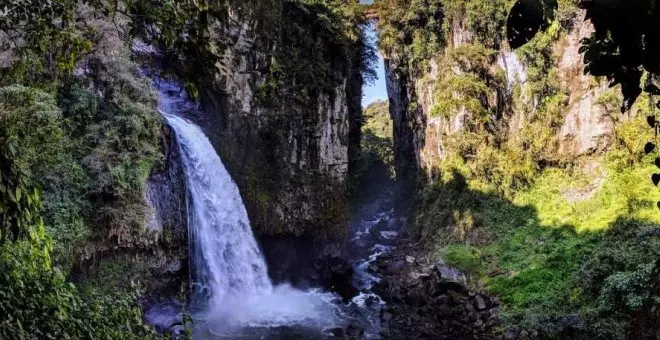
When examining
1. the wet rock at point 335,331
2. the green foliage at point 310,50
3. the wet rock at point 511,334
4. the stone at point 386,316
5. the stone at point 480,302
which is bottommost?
the wet rock at point 335,331

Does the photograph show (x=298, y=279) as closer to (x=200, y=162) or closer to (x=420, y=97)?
(x=200, y=162)

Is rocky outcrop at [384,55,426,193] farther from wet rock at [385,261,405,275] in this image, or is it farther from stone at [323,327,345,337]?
stone at [323,327,345,337]

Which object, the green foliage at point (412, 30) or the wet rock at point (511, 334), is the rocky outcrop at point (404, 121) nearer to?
the green foliage at point (412, 30)

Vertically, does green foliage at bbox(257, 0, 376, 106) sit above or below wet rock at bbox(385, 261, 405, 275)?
above

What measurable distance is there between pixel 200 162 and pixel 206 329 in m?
5.24

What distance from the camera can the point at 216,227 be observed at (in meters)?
14.4

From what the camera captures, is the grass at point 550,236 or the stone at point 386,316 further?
the stone at point 386,316

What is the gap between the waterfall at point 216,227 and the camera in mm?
13703

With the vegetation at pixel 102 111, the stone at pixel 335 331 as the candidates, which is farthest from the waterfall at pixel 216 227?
the stone at pixel 335 331

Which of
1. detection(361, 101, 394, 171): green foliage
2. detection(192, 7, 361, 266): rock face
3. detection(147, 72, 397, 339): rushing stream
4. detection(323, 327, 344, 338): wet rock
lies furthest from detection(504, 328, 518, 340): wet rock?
detection(361, 101, 394, 171): green foliage

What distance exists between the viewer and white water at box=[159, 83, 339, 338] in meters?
13.1

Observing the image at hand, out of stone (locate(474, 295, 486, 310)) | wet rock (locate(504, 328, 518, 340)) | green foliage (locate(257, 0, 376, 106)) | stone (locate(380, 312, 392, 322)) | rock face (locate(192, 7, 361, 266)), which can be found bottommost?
stone (locate(380, 312, 392, 322))

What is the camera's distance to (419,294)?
1440 centimetres

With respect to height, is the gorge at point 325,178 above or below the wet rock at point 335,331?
above
